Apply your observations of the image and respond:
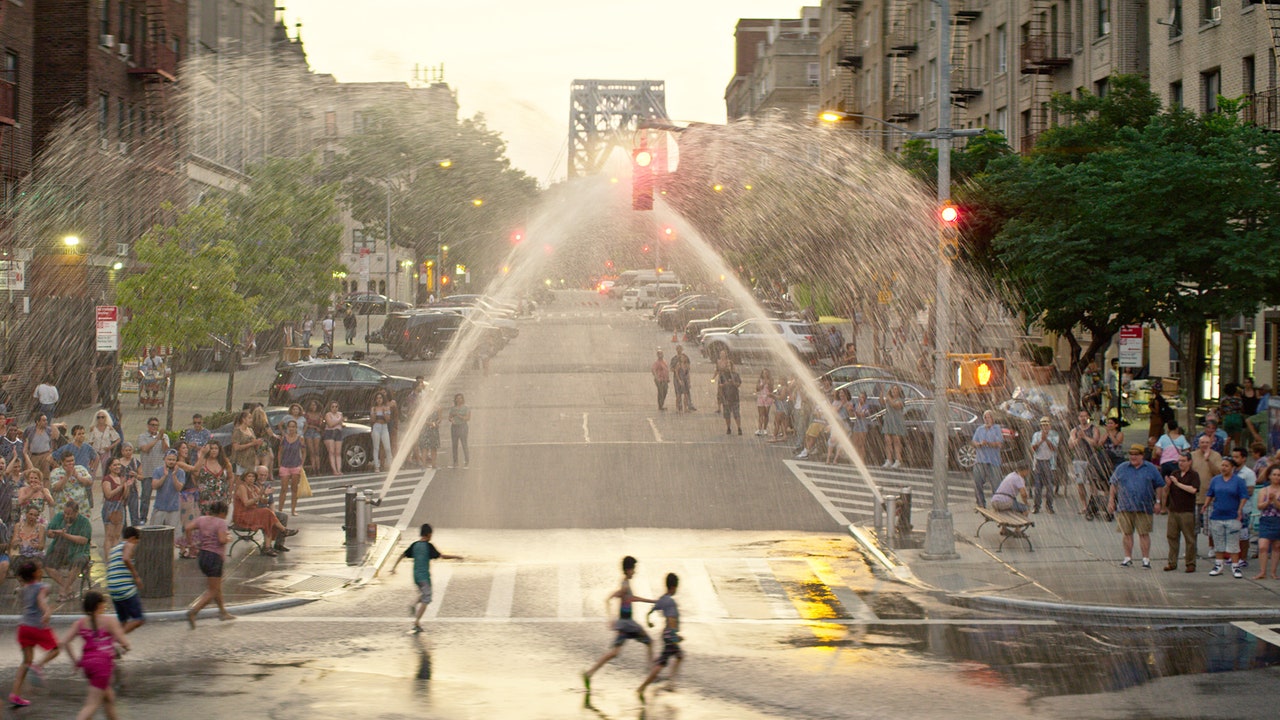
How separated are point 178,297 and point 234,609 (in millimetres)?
23142

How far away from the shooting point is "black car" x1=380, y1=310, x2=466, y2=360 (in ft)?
A: 184

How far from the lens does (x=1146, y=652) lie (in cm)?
1591

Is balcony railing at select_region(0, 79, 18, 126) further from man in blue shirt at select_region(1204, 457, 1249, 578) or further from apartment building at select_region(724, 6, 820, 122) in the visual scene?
apartment building at select_region(724, 6, 820, 122)

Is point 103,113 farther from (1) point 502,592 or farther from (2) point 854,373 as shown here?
(1) point 502,592

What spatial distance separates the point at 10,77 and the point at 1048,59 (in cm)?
3518

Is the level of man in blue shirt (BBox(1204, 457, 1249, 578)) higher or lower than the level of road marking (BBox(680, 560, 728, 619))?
higher

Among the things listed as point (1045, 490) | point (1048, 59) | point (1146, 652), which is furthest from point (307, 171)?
point (1146, 652)

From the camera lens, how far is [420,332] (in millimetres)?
56312

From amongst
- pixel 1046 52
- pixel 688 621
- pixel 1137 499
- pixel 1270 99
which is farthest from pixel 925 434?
pixel 1046 52

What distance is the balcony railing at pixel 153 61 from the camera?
50.9m

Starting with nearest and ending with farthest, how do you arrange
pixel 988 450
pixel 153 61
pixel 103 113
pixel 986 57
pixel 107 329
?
pixel 988 450
pixel 107 329
pixel 103 113
pixel 153 61
pixel 986 57

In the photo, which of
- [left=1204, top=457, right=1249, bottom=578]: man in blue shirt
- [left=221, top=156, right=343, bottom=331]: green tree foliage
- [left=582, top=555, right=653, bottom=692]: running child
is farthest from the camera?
[left=221, top=156, right=343, bottom=331]: green tree foliage

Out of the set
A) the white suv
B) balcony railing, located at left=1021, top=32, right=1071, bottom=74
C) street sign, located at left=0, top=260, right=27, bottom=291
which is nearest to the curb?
street sign, located at left=0, top=260, right=27, bottom=291

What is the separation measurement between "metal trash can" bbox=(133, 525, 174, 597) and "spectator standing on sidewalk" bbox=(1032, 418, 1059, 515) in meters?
15.2
